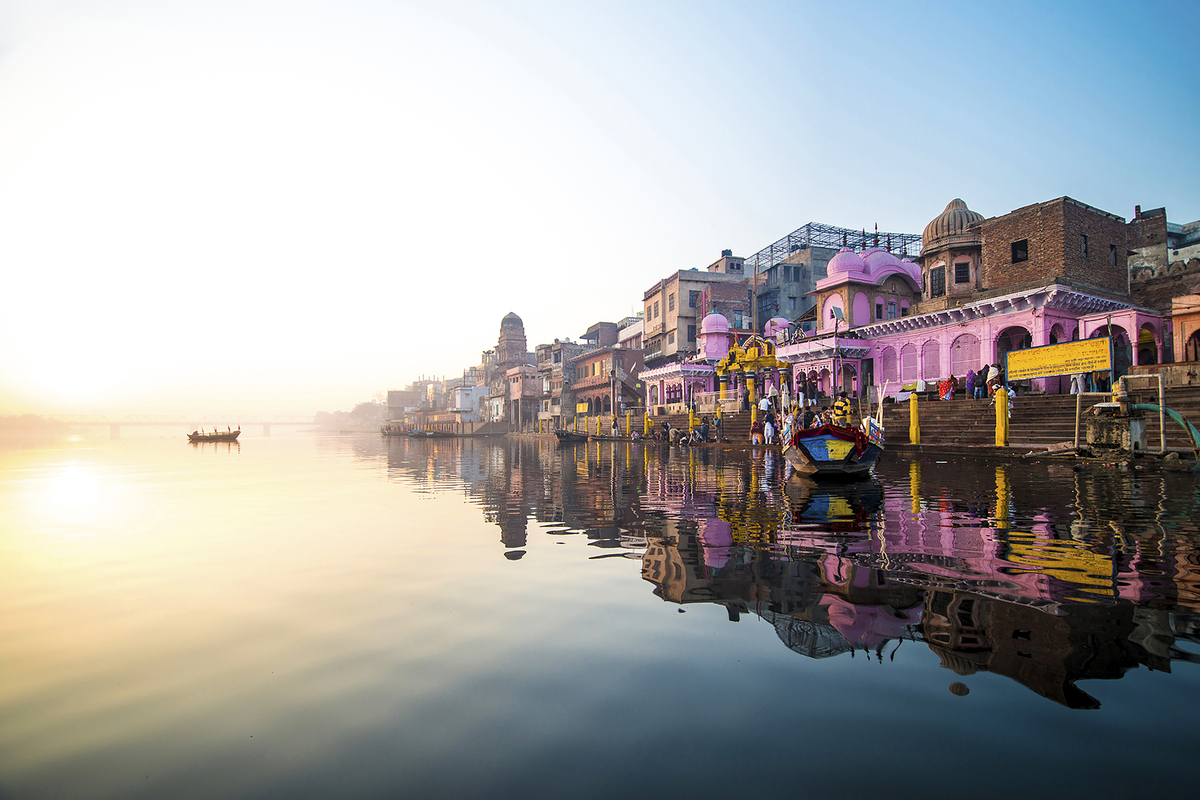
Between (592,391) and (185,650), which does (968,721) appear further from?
(592,391)

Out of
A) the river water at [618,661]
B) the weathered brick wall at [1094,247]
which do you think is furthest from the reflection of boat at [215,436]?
the weathered brick wall at [1094,247]

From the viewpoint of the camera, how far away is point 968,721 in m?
2.98

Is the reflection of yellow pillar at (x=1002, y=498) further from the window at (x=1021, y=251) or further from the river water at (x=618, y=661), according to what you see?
the window at (x=1021, y=251)

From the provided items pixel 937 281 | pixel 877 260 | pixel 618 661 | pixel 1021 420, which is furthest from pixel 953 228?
pixel 618 661

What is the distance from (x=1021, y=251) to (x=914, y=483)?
20.5 meters

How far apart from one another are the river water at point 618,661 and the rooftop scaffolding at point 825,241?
4904 cm

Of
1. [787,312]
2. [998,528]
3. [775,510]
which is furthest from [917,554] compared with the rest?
[787,312]

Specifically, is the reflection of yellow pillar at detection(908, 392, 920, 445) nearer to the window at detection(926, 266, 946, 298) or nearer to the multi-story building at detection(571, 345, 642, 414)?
the window at detection(926, 266, 946, 298)

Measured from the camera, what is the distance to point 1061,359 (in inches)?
819

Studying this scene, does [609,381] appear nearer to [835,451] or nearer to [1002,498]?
[835,451]

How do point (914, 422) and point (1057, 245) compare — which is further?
point (1057, 245)

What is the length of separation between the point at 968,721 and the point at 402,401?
137 meters

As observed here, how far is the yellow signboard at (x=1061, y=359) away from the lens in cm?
1955

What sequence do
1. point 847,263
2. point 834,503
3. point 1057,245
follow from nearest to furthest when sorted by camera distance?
point 834,503 < point 1057,245 < point 847,263
